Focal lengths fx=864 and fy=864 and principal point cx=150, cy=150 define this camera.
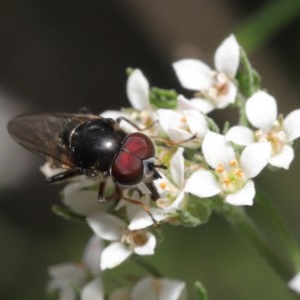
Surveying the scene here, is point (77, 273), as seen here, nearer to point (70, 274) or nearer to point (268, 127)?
point (70, 274)

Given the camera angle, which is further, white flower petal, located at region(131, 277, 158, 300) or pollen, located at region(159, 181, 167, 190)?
white flower petal, located at region(131, 277, 158, 300)

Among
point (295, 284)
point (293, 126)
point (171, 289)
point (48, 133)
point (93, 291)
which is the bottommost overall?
point (295, 284)

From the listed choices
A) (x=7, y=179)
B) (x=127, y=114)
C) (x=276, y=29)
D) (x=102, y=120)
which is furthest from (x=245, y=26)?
(x=7, y=179)

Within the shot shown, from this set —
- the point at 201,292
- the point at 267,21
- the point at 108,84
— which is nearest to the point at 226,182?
the point at 201,292

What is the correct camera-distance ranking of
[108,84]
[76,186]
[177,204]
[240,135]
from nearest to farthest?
[177,204] < [240,135] < [76,186] < [108,84]

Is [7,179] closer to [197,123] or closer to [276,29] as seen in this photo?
[276,29]

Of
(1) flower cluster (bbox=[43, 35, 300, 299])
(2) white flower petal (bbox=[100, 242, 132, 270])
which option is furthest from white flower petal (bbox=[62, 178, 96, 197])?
(2) white flower petal (bbox=[100, 242, 132, 270])

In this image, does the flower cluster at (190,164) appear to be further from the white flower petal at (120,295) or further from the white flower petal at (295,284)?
the white flower petal at (295,284)

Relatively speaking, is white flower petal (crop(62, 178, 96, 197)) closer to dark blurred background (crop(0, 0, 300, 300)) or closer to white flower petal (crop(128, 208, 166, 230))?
white flower petal (crop(128, 208, 166, 230))
